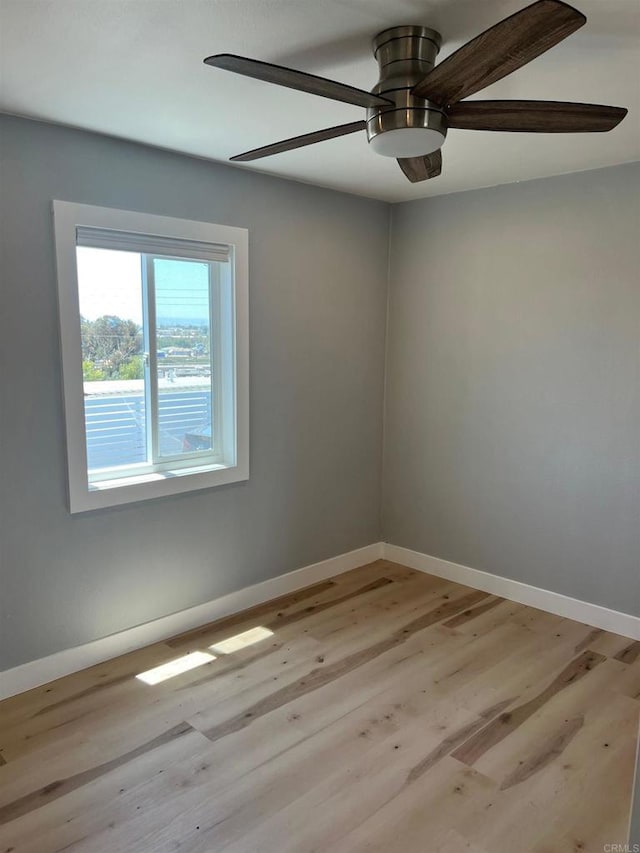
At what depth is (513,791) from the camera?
1996 mm

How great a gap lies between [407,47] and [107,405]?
6.25 ft

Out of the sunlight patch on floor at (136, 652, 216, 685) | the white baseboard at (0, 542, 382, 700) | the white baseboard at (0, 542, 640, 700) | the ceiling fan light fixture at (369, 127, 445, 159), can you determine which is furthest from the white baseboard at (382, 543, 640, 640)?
the ceiling fan light fixture at (369, 127, 445, 159)

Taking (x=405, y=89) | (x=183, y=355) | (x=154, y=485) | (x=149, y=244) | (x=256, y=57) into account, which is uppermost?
(x=256, y=57)

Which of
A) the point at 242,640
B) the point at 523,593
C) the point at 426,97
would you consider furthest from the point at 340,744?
the point at 426,97

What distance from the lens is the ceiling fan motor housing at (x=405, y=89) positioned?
1.62 m

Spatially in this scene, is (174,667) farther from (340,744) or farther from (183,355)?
(183,355)

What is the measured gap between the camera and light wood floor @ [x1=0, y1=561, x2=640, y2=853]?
1843 mm

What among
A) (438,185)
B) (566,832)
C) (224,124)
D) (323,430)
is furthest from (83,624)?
(438,185)

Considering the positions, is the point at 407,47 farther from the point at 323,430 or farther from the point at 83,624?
the point at 83,624

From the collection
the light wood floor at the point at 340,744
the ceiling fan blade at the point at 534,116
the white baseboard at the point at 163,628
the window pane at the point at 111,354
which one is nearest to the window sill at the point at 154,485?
the window pane at the point at 111,354

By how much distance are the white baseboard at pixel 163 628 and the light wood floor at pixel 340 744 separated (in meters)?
0.06

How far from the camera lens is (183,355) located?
3.00 meters

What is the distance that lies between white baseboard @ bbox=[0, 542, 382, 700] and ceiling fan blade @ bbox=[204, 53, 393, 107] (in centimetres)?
240

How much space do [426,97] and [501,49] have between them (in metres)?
0.32
